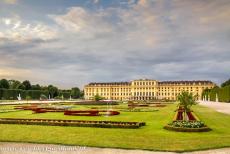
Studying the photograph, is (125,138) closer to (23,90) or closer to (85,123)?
(85,123)

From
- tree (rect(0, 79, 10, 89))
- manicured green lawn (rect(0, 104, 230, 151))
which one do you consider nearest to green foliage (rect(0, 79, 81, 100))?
tree (rect(0, 79, 10, 89))

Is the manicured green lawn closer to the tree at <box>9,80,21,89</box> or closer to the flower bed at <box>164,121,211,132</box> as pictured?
the flower bed at <box>164,121,211,132</box>

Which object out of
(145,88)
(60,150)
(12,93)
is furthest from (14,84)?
(60,150)

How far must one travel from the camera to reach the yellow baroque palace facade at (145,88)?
11806cm

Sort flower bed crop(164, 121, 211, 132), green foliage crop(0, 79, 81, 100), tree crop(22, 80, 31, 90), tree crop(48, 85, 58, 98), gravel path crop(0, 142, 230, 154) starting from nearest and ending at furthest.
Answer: gravel path crop(0, 142, 230, 154) → flower bed crop(164, 121, 211, 132) → green foliage crop(0, 79, 81, 100) → tree crop(22, 80, 31, 90) → tree crop(48, 85, 58, 98)

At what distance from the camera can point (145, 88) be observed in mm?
118500

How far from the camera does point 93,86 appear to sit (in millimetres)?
127375

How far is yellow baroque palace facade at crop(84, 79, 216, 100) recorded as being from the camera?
118m

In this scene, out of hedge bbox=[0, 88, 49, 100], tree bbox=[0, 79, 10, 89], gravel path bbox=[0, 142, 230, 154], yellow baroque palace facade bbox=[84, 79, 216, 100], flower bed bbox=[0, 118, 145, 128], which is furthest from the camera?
yellow baroque palace facade bbox=[84, 79, 216, 100]

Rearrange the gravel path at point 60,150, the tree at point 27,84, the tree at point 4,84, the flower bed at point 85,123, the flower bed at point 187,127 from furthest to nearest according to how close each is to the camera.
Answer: the tree at point 27,84 → the tree at point 4,84 → the flower bed at point 85,123 → the flower bed at point 187,127 → the gravel path at point 60,150

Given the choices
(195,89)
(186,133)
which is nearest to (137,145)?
(186,133)

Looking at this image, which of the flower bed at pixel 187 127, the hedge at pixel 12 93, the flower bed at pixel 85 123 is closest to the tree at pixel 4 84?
the hedge at pixel 12 93

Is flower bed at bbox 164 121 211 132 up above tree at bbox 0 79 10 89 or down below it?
below

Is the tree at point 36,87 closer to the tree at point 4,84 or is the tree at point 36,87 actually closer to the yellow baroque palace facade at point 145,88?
the tree at point 4,84
